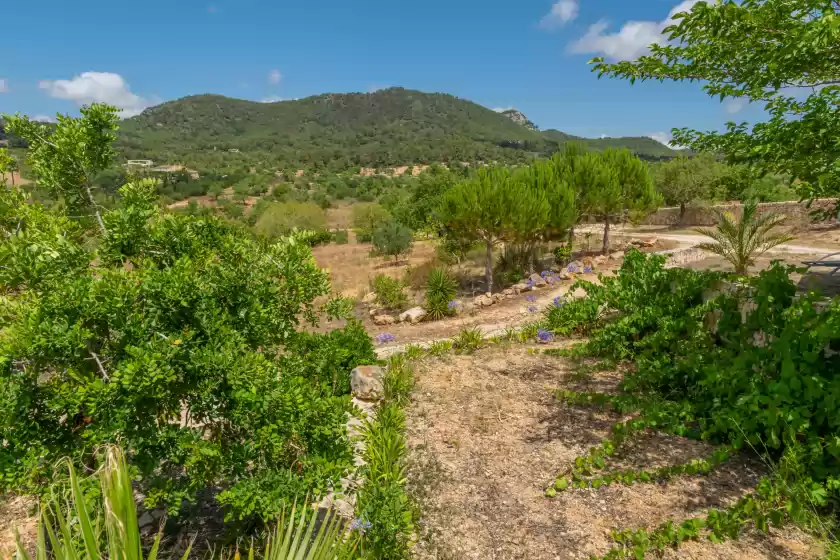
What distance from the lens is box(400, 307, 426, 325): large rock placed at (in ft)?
43.8

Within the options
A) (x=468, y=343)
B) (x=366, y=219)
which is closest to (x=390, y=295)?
(x=468, y=343)

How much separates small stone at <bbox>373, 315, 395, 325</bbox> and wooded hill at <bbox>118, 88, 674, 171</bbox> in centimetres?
6084

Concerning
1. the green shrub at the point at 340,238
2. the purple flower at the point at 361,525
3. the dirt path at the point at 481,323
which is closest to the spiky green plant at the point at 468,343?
the dirt path at the point at 481,323

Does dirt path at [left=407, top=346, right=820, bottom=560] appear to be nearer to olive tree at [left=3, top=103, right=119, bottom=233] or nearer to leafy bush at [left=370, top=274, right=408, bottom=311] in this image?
olive tree at [left=3, top=103, right=119, bottom=233]

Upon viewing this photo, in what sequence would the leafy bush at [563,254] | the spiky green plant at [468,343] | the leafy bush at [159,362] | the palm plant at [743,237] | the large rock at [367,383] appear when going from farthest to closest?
1. the leafy bush at [563,254]
2. the palm plant at [743,237]
3. the spiky green plant at [468,343]
4. the large rock at [367,383]
5. the leafy bush at [159,362]

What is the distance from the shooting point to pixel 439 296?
1348 cm

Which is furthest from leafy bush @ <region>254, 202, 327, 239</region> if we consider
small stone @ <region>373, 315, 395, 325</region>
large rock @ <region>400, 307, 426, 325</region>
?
large rock @ <region>400, 307, 426, 325</region>

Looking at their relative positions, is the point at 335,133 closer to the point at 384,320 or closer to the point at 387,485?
the point at 384,320

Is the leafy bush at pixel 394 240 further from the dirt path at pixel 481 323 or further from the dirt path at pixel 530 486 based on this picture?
the dirt path at pixel 530 486

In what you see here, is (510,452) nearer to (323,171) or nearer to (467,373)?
(467,373)

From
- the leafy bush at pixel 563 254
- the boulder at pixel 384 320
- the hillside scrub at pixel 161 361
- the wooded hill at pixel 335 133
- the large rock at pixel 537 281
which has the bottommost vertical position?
the boulder at pixel 384 320

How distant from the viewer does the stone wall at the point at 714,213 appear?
20844mm

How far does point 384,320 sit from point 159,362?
11124 millimetres

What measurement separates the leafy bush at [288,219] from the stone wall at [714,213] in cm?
2241
